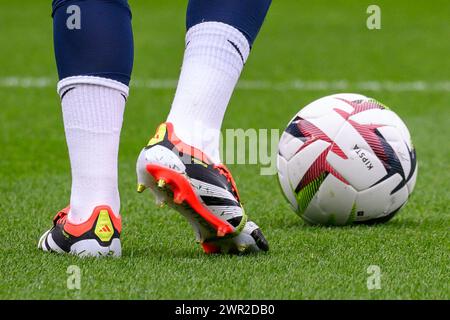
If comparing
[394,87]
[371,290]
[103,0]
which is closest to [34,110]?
[394,87]

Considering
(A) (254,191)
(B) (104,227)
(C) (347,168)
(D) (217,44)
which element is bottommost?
(A) (254,191)

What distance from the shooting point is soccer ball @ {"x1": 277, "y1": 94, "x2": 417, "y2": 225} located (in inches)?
145

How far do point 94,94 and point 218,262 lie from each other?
1.86 feet

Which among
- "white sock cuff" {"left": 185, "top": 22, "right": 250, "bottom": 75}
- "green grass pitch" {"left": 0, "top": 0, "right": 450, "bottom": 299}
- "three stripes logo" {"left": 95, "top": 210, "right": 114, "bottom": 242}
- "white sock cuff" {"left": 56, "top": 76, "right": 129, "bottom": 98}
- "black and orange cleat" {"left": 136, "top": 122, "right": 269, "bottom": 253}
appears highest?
"white sock cuff" {"left": 185, "top": 22, "right": 250, "bottom": 75}

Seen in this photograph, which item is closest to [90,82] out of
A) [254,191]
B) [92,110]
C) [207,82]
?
[92,110]

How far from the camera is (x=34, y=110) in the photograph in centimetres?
724

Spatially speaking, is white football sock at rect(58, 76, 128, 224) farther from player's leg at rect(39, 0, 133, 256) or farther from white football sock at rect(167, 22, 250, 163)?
white football sock at rect(167, 22, 250, 163)

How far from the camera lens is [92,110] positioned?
9.68ft

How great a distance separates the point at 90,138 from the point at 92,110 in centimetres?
8

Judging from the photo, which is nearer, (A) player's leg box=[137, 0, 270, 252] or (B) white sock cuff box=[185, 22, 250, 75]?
(A) player's leg box=[137, 0, 270, 252]

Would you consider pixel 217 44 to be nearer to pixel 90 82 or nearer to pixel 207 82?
pixel 207 82

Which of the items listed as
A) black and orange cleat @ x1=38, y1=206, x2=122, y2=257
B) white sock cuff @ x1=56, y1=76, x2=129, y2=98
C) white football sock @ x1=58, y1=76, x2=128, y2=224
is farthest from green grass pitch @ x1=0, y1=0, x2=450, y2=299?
white sock cuff @ x1=56, y1=76, x2=129, y2=98
